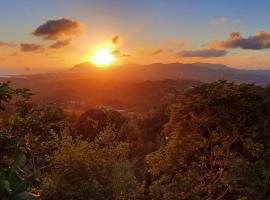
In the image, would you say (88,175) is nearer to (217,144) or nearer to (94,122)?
(217,144)

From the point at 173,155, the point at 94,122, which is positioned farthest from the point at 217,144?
the point at 94,122

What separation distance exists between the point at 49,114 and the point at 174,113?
8829 mm

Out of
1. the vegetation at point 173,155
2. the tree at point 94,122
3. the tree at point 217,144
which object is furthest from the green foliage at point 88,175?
the tree at point 94,122

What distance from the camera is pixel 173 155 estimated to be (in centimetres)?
1886

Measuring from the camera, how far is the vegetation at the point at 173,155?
554 inches

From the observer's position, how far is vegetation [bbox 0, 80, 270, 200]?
14078 millimetres

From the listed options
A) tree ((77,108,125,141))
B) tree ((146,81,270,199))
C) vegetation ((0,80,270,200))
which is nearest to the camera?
vegetation ((0,80,270,200))

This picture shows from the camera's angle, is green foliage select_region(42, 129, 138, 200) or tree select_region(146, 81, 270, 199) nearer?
green foliage select_region(42, 129, 138, 200)

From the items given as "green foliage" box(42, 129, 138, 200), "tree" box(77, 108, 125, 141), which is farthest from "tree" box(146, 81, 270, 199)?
"tree" box(77, 108, 125, 141)

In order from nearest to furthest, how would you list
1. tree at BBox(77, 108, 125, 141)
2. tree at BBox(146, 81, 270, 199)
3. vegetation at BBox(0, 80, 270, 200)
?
vegetation at BBox(0, 80, 270, 200) < tree at BBox(146, 81, 270, 199) < tree at BBox(77, 108, 125, 141)

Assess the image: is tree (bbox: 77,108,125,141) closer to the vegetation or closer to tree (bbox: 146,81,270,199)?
the vegetation

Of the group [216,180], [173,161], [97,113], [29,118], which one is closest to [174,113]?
[173,161]

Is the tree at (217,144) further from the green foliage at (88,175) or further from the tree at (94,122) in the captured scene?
the tree at (94,122)

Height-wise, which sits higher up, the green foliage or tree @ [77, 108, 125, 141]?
the green foliage
